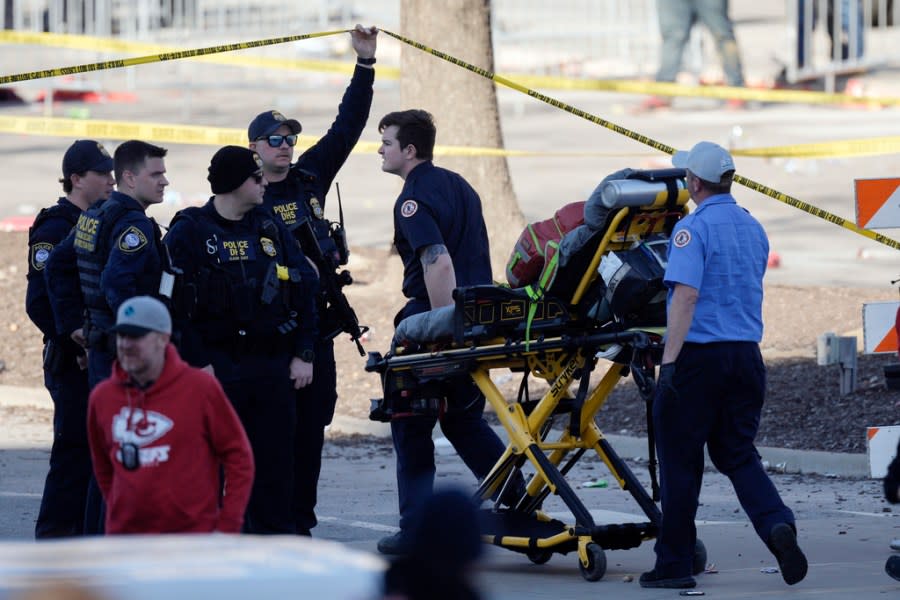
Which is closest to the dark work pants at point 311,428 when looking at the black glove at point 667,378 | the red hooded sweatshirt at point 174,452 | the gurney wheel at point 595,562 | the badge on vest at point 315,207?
the badge on vest at point 315,207

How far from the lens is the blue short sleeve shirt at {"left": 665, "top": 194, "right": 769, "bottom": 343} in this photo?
24.0ft

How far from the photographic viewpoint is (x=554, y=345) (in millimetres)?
7672

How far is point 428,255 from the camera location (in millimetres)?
8156

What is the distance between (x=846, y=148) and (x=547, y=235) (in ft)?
14.0

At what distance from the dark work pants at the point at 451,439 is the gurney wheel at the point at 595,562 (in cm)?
95

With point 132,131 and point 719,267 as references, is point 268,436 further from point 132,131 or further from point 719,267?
point 132,131

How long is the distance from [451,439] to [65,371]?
1.83 metres

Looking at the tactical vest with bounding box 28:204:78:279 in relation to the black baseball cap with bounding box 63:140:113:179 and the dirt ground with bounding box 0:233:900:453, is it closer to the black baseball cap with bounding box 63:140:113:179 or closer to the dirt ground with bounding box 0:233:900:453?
the black baseball cap with bounding box 63:140:113:179

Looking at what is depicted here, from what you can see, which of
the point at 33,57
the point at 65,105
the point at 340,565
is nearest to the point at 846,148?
the point at 340,565

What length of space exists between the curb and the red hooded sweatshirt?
5311 millimetres

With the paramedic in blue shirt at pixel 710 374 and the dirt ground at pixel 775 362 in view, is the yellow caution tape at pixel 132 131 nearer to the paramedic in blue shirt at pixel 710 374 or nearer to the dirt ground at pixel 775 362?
the dirt ground at pixel 775 362

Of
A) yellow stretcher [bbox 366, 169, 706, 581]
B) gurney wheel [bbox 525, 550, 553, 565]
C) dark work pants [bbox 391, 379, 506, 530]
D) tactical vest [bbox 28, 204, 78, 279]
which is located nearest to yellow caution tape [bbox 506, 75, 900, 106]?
dark work pants [bbox 391, 379, 506, 530]

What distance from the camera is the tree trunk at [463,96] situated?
561 inches

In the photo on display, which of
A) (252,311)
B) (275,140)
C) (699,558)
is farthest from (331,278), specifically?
(699,558)
